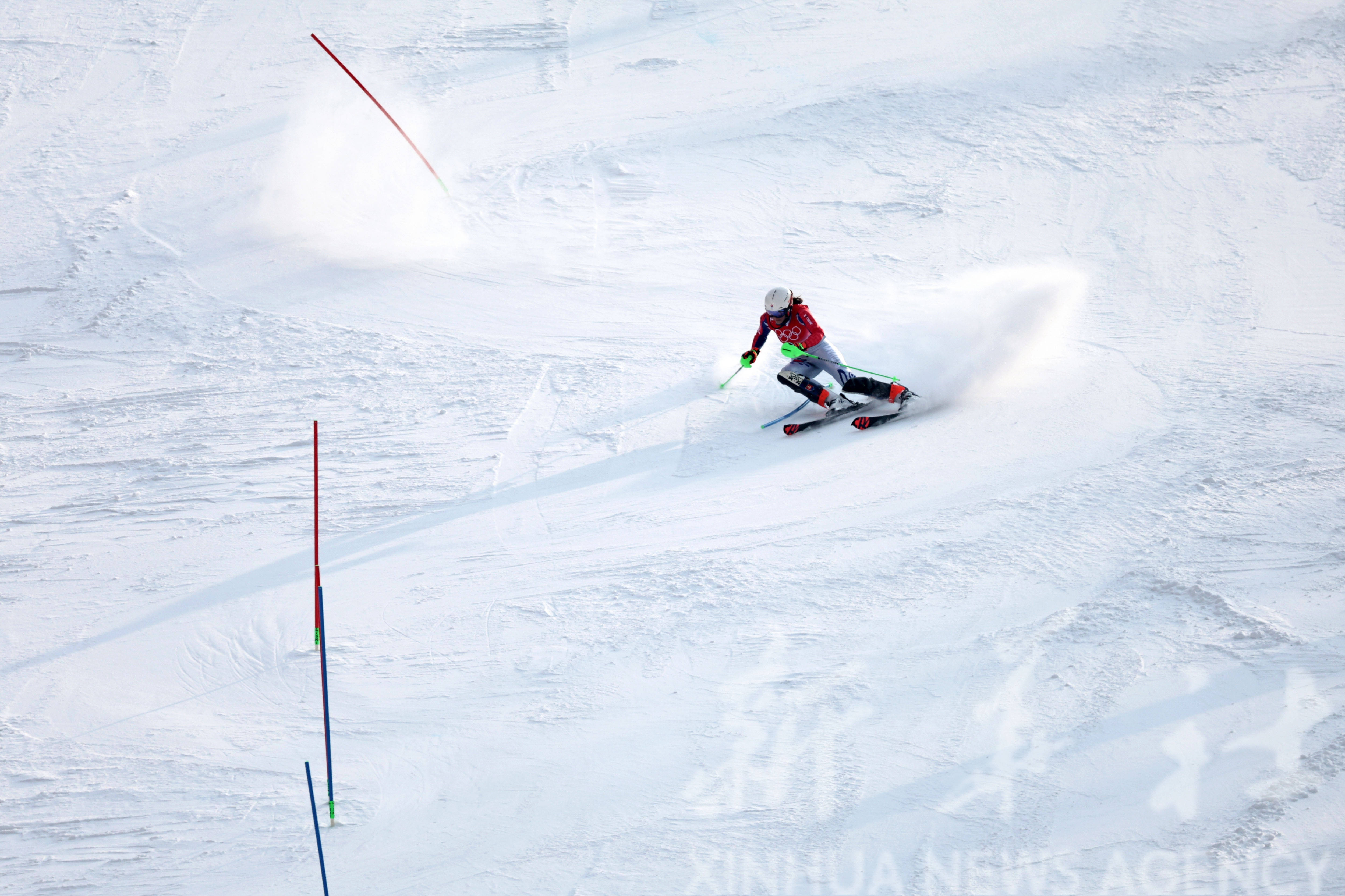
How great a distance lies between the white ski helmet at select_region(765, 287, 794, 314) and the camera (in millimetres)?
8266

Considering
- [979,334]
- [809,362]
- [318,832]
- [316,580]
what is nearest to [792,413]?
[809,362]

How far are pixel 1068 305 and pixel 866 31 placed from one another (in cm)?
669

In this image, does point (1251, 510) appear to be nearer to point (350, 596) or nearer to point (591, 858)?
point (591, 858)

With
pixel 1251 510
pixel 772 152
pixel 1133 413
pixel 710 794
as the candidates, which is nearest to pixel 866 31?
pixel 772 152

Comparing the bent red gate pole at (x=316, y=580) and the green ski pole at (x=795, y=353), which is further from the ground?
the green ski pole at (x=795, y=353)

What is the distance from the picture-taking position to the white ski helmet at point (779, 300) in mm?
8266

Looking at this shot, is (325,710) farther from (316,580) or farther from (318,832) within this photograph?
(316,580)

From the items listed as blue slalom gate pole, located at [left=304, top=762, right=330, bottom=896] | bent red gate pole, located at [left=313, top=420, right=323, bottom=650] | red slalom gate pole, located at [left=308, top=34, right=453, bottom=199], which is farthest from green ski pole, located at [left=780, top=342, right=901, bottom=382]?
red slalom gate pole, located at [left=308, top=34, right=453, bottom=199]

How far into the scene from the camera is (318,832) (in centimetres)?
530

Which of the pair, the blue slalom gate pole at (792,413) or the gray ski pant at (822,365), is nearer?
the gray ski pant at (822,365)

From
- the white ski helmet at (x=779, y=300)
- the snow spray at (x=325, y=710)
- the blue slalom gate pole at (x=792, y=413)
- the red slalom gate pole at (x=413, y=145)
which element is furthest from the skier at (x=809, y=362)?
the red slalom gate pole at (x=413, y=145)

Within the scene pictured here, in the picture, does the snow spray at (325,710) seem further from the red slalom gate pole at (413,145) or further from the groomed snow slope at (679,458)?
the red slalom gate pole at (413,145)

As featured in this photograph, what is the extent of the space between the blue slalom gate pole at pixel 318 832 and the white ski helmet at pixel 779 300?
4848mm

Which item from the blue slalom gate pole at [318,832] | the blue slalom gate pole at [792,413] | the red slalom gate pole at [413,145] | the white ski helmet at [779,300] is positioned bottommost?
the blue slalom gate pole at [318,832]
